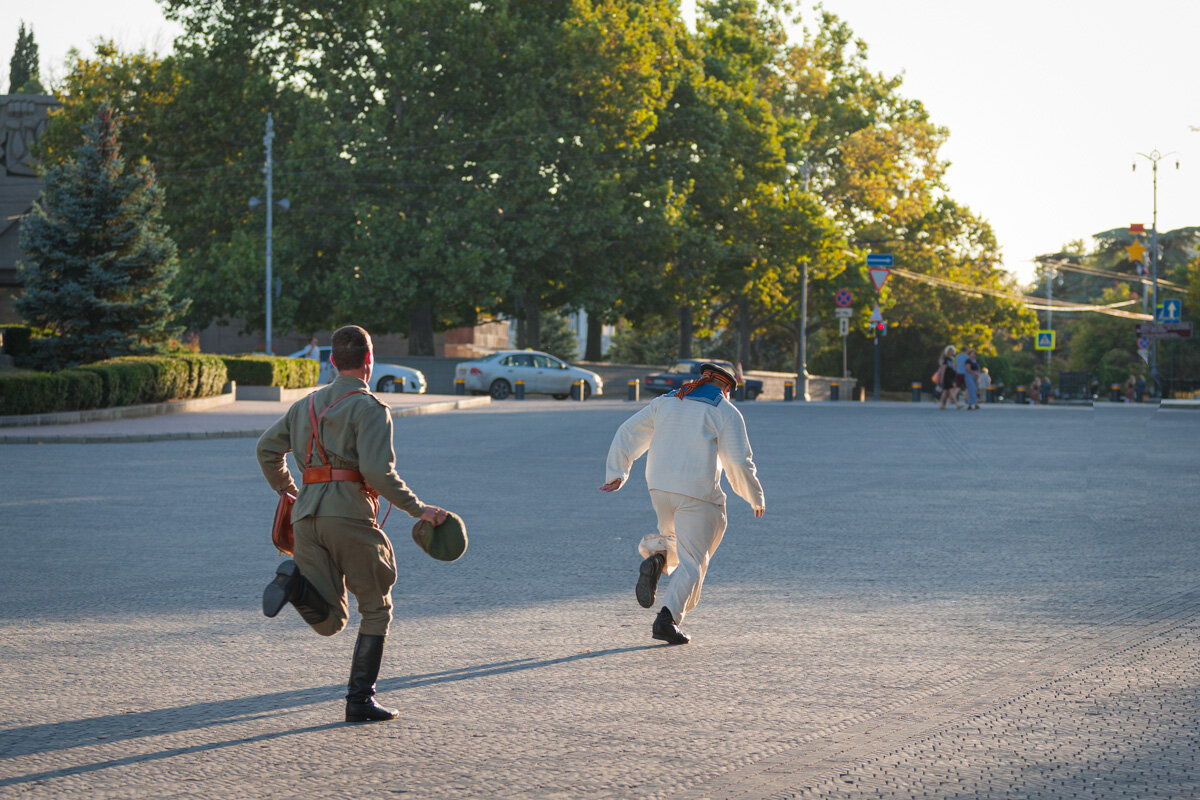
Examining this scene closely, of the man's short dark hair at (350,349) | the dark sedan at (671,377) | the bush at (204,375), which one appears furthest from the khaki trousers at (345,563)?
the dark sedan at (671,377)

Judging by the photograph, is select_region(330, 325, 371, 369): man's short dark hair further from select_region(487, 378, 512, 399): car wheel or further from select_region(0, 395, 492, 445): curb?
select_region(487, 378, 512, 399): car wheel

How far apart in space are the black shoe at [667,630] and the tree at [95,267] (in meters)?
28.6

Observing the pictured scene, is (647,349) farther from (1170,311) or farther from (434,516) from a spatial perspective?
(434,516)

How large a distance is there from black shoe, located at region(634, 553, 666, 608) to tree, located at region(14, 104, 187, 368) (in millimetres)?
28331

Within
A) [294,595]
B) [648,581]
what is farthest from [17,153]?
[294,595]

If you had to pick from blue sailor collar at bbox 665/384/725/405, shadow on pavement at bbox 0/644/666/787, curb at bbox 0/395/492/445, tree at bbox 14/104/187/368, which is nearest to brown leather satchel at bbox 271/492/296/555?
shadow on pavement at bbox 0/644/666/787

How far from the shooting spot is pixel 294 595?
5379mm

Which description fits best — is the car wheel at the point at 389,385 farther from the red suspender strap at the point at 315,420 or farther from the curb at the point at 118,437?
the red suspender strap at the point at 315,420

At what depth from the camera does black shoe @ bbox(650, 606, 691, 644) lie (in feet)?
23.0

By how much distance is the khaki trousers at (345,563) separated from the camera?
548cm

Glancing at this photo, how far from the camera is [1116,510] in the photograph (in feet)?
44.6

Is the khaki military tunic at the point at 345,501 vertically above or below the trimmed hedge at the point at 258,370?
below

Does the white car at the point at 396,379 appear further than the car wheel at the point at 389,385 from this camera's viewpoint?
No

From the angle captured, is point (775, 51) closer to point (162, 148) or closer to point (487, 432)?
point (162, 148)
